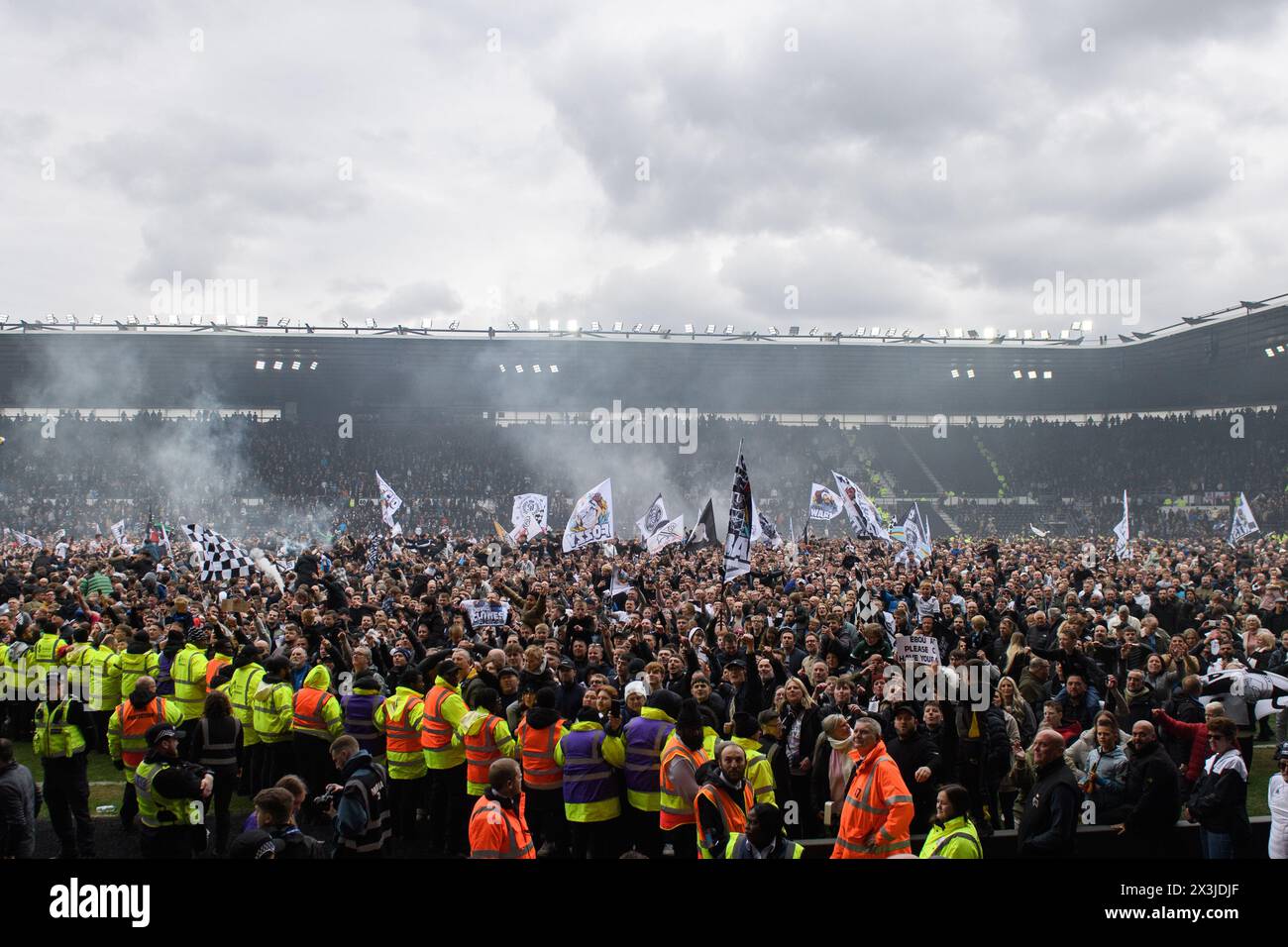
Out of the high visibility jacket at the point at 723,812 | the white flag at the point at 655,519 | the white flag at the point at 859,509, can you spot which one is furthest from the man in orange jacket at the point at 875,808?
the white flag at the point at 859,509

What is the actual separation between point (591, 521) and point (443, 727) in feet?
37.1

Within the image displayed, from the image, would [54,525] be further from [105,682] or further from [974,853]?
[974,853]

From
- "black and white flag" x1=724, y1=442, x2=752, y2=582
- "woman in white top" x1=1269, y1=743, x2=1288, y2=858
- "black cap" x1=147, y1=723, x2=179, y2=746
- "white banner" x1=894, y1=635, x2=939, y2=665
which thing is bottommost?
"woman in white top" x1=1269, y1=743, x2=1288, y2=858

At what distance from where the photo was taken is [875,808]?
513 cm

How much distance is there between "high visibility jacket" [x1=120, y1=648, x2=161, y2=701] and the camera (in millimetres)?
9070

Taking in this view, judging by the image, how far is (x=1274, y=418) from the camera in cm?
4256

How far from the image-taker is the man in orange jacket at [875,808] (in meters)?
5.11

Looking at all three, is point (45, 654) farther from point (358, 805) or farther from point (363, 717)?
point (358, 805)

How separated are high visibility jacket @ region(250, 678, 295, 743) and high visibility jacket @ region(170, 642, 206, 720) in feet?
3.27

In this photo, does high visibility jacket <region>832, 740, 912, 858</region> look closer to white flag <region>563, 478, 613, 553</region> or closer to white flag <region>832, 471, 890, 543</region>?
white flag <region>563, 478, 613, 553</region>

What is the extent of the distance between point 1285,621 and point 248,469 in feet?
134

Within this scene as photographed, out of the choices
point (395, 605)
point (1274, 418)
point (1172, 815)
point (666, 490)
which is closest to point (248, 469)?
point (666, 490)

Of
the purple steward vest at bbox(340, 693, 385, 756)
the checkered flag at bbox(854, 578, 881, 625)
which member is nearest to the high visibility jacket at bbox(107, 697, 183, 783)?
the purple steward vest at bbox(340, 693, 385, 756)

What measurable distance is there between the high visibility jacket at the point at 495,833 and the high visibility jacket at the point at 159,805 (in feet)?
7.14
